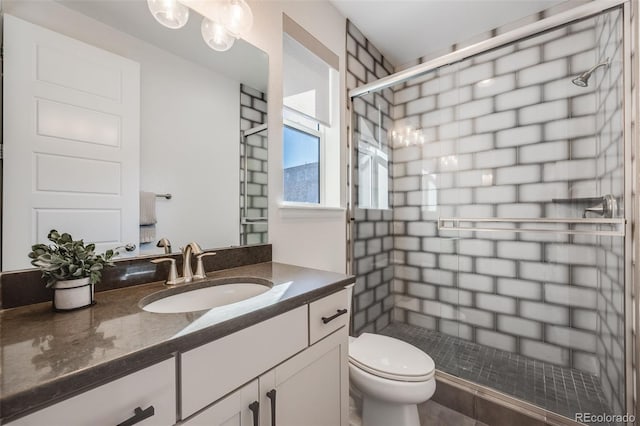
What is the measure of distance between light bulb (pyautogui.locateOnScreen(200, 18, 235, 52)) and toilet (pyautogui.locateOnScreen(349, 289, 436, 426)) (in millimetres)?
1606

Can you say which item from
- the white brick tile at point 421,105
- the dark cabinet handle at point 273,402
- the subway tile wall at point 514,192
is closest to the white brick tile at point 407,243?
the subway tile wall at point 514,192

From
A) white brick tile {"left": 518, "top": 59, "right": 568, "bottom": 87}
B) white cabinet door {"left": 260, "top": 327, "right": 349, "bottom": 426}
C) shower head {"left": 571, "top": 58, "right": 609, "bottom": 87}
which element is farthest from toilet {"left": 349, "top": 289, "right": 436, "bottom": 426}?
white brick tile {"left": 518, "top": 59, "right": 568, "bottom": 87}

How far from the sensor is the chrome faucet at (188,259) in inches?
41.9

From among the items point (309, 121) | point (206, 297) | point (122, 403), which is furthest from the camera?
point (309, 121)

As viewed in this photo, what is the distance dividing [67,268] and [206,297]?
0.44 metres

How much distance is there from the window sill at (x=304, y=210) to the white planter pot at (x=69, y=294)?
91 cm

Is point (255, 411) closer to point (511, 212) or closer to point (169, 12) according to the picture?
point (169, 12)

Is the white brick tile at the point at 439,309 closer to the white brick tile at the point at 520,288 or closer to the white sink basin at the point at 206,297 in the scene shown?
the white brick tile at the point at 520,288

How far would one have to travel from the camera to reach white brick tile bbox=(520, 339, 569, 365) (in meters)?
1.76

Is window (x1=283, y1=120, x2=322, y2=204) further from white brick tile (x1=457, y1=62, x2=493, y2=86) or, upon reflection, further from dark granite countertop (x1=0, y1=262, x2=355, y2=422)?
white brick tile (x1=457, y1=62, x2=493, y2=86)

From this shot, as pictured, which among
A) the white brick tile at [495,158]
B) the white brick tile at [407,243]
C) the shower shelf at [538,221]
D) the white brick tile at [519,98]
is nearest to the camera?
the shower shelf at [538,221]

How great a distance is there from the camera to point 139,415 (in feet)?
1.66

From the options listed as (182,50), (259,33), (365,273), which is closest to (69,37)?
(182,50)

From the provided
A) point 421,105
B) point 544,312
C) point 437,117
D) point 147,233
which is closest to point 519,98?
point 437,117
